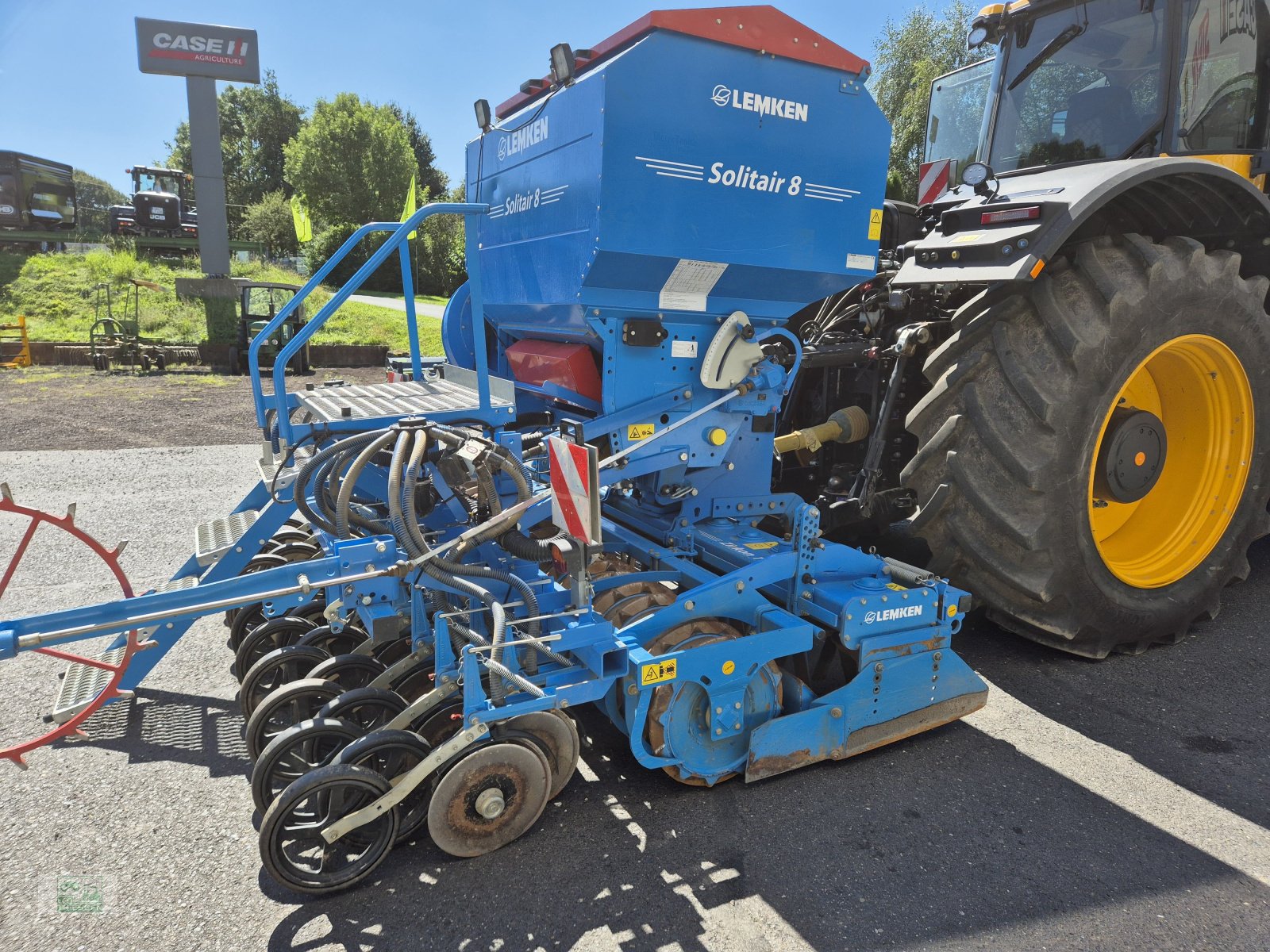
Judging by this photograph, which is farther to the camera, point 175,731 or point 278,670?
point 175,731

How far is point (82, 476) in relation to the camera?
266 inches

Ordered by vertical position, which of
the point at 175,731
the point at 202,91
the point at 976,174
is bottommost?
the point at 175,731

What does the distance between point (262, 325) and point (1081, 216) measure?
43.5ft

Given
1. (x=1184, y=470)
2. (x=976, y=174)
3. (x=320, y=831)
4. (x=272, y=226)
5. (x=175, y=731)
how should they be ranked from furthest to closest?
(x=272, y=226) → (x=1184, y=470) → (x=976, y=174) → (x=175, y=731) → (x=320, y=831)

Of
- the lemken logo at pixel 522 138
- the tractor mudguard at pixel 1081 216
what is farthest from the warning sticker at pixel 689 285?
the tractor mudguard at pixel 1081 216

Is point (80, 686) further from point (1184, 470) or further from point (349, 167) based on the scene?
point (349, 167)

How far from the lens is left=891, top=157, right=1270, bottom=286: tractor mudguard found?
2914 mm

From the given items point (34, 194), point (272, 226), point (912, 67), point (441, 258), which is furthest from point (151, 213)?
point (912, 67)

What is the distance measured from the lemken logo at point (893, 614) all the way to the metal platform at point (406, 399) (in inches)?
57.6

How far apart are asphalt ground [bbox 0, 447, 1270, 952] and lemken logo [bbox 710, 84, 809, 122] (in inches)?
88.9

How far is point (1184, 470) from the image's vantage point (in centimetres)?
372

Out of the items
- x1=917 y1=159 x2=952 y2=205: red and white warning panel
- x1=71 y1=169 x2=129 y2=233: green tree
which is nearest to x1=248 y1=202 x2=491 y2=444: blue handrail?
x1=917 y1=159 x2=952 y2=205: red and white warning panel

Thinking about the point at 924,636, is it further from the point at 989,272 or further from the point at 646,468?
the point at 989,272

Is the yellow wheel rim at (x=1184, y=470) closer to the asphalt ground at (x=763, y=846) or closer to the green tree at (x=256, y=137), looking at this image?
the asphalt ground at (x=763, y=846)
